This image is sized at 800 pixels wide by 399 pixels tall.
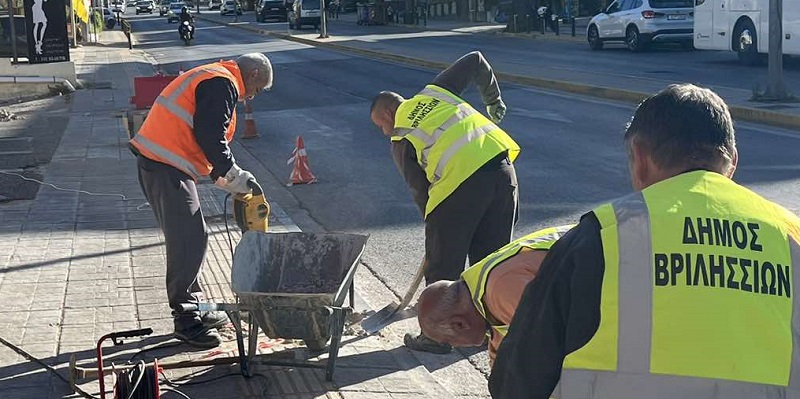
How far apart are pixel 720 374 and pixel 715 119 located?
0.53 metres

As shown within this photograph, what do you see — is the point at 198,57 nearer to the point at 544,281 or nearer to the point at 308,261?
the point at 308,261

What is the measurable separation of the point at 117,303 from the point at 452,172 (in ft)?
7.86

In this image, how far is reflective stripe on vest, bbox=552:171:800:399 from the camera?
7.25ft

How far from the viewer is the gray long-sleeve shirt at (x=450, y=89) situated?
233 inches

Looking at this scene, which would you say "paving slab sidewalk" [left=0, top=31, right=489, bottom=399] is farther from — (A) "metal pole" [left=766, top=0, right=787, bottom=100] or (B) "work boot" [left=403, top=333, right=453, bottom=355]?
(A) "metal pole" [left=766, top=0, right=787, bottom=100]

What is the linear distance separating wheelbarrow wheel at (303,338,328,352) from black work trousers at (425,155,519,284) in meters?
0.66

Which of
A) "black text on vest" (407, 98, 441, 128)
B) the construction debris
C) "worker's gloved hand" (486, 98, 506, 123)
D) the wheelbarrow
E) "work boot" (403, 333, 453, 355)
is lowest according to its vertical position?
"work boot" (403, 333, 453, 355)

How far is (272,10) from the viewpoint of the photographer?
228 feet

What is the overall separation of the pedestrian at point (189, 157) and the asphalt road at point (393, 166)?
195cm

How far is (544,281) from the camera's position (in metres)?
2.29

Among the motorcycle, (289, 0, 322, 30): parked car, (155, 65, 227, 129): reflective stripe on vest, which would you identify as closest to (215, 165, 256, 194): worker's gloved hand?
(155, 65, 227, 129): reflective stripe on vest

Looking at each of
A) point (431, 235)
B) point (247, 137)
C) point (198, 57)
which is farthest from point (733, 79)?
point (198, 57)

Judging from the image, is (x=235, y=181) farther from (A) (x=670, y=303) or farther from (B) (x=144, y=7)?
(B) (x=144, y=7)

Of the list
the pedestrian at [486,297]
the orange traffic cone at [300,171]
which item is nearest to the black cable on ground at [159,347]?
the pedestrian at [486,297]
